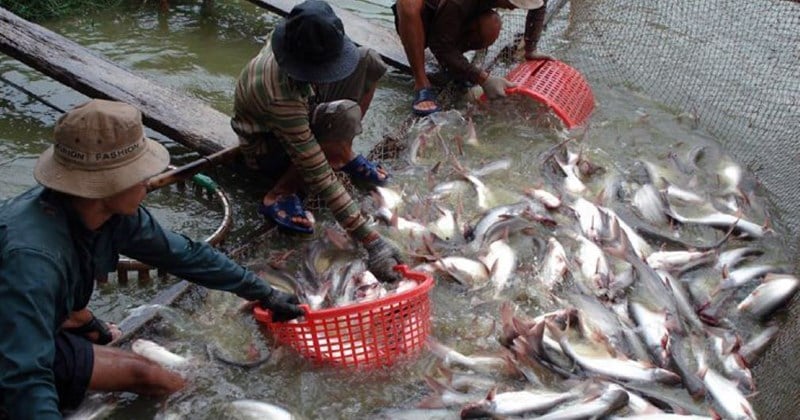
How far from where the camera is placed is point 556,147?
5.57m

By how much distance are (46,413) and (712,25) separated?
A: 7.17 meters

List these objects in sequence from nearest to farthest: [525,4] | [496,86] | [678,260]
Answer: [678,260], [525,4], [496,86]

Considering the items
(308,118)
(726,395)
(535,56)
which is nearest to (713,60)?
(535,56)

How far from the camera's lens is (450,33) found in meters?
6.17

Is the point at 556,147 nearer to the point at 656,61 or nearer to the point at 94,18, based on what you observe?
the point at 656,61

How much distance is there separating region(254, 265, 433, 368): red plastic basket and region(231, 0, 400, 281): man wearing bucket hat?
0.51m

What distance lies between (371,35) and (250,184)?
2660 mm

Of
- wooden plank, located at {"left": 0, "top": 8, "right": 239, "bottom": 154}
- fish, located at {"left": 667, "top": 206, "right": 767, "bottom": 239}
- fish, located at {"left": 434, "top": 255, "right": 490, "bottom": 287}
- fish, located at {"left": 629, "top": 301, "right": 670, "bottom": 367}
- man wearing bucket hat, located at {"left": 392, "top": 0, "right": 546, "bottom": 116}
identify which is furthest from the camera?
man wearing bucket hat, located at {"left": 392, "top": 0, "right": 546, "bottom": 116}

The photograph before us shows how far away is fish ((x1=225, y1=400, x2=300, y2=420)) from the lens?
3.35 m

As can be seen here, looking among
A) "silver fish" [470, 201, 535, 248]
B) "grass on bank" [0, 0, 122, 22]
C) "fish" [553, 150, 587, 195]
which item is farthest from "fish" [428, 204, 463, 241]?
"grass on bank" [0, 0, 122, 22]

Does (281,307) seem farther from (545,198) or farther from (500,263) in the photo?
(545,198)

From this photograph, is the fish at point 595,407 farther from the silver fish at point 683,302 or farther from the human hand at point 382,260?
the human hand at point 382,260

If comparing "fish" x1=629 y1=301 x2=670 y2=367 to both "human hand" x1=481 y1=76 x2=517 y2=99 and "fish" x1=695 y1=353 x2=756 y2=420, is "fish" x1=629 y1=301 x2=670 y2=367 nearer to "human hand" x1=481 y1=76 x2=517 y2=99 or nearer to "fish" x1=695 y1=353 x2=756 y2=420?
"fish" x1=695 y1=353 x2=756 y2=420

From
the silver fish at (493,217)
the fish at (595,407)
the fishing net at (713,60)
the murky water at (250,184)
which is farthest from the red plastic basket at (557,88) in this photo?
the fish at (595,407)
